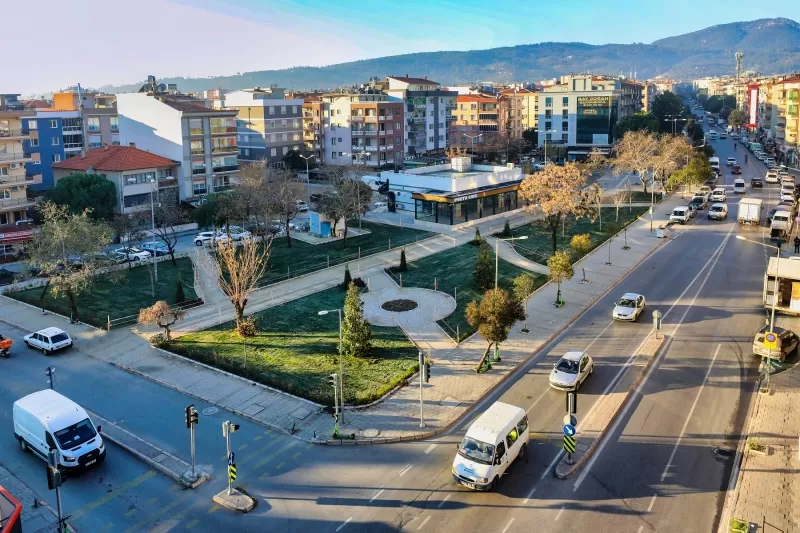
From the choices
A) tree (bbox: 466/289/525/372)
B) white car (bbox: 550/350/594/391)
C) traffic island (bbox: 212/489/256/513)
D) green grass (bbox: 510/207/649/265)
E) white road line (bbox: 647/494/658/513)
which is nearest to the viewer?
white road line (bbox: 647/494/658/513)

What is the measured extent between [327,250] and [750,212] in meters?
37.5

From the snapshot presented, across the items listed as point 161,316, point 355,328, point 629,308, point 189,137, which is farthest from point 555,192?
point 189,137

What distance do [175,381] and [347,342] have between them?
7755 millimetres

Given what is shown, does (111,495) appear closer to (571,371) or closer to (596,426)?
(596,426)

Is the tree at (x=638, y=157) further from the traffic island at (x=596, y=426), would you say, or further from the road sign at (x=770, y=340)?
the road sign at (x=770, y=340)

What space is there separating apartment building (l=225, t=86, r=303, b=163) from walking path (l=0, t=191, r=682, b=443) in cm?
5486

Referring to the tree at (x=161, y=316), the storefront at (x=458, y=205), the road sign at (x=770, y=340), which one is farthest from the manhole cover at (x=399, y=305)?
the storefront at (x=458, y=205)

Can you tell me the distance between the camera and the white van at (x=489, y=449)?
19688mm

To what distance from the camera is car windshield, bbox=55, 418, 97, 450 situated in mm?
21266

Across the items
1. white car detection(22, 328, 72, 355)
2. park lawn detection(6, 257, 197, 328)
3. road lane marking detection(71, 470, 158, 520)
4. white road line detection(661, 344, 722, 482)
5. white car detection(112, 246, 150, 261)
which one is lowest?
road lane marking detection(71, 470, 158, 520)

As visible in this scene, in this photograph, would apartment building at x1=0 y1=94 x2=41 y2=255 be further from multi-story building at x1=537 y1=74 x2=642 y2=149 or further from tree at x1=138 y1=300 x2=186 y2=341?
multi-story building at x1=537 y1=74 x2=642 y2=149

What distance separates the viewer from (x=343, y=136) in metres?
103

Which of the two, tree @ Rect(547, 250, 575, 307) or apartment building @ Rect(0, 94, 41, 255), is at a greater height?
apartment building @ Rect(0, 94, 41, 255)

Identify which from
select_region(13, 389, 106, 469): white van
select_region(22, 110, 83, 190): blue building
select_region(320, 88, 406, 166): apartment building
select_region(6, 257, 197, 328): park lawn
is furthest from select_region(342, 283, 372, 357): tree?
select_region(320, 88, 406, 166): apartment building
